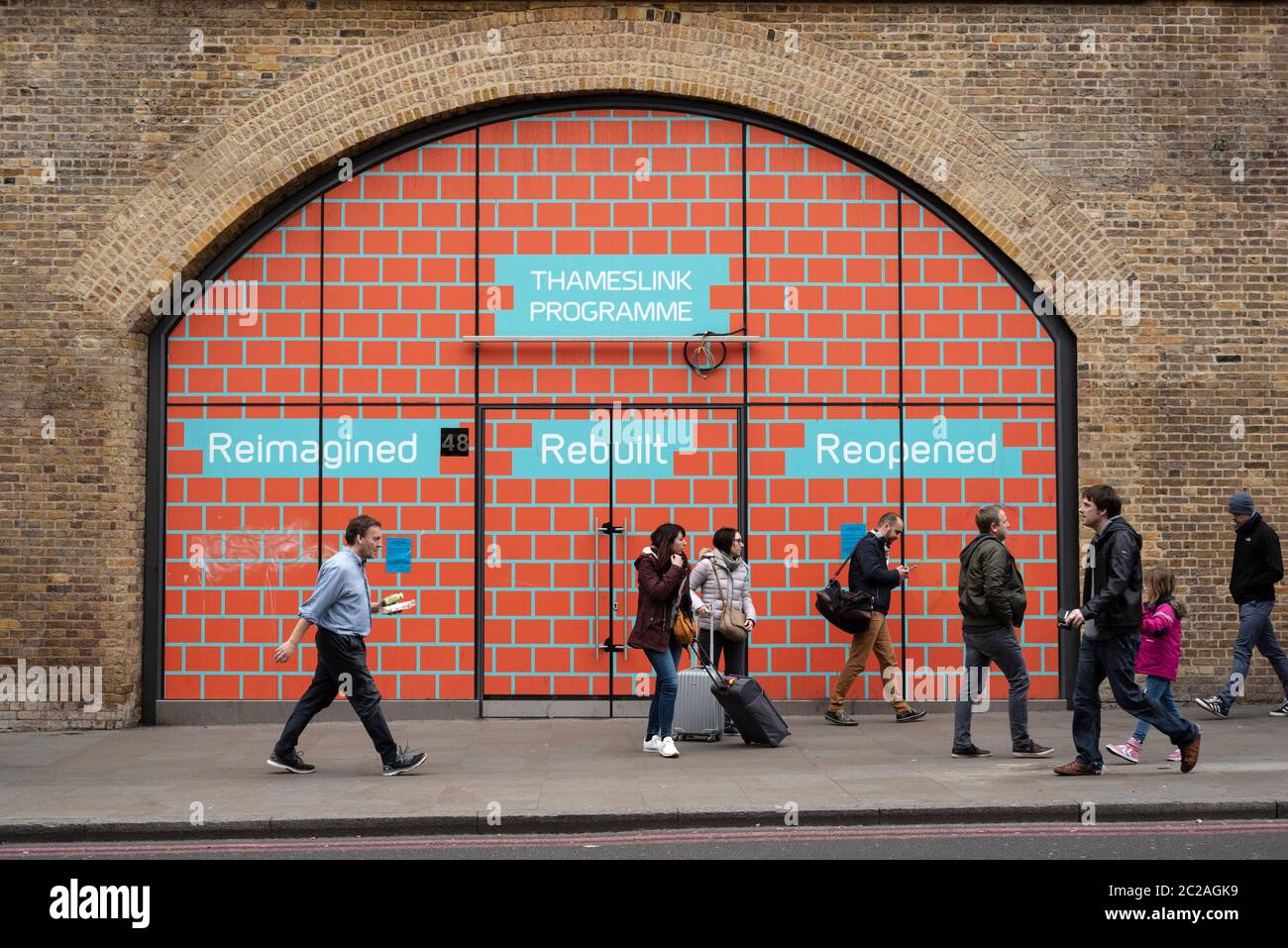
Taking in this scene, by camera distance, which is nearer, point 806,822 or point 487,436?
point 806,822

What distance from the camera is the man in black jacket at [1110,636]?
30.1 feet

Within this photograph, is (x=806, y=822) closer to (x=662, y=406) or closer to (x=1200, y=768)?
(x=1200, y=768)

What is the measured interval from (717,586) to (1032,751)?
279 centimetres

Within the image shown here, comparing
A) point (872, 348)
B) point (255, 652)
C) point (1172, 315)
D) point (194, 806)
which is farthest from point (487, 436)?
point (1172, 315)

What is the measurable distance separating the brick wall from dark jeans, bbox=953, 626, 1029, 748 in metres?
2.99

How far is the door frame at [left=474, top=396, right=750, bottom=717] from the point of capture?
12914mm

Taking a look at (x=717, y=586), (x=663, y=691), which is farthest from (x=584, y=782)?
(x=717, y=586)

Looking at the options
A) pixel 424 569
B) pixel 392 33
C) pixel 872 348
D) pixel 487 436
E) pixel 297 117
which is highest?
pixel 392 33

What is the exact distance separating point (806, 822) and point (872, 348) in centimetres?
592

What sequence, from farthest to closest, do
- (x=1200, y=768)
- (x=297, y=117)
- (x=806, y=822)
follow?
(x=297, y=117), (x=1200, y=768), (x=806, y=822)

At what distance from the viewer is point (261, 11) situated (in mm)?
12820

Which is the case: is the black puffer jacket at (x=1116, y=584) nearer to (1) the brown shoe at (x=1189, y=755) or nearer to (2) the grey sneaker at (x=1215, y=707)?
(1) the brown shoe at (x=1189, y=755)

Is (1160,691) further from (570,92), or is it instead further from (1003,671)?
(570,92)

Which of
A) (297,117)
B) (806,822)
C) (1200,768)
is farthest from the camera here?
(297,117)
